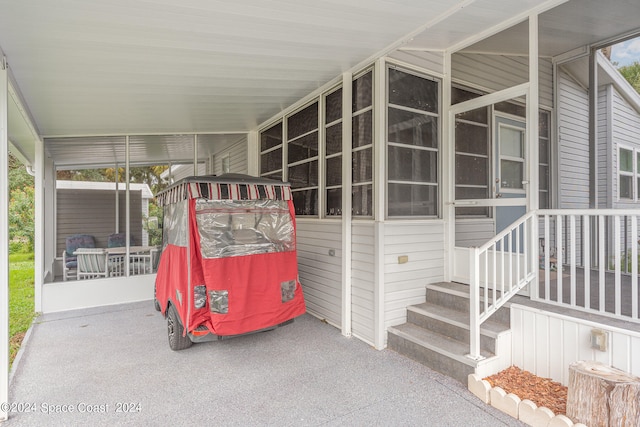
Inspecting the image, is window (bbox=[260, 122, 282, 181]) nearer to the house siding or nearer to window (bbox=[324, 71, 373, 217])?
window (bbox=[324, 71, 373, 217])

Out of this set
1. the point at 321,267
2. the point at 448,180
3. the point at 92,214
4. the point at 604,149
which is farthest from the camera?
the point at 92,214

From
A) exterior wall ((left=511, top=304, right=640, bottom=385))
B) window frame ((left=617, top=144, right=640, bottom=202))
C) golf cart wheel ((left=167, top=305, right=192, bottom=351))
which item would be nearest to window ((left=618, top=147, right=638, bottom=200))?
window frame ((left=617, top=144, right=640, bottom=202))

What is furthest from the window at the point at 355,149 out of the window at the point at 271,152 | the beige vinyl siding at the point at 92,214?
the beige vinyl siding at the point at 92,214

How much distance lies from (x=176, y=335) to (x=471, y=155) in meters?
3.74

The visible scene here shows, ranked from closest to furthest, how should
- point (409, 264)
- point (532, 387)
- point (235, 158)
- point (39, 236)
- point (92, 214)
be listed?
point (532, 387) → point (409, 264) → point (39, 236) → point (92, 214) → point (235, 158)

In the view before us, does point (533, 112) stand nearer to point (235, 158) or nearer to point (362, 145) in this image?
point (362, 145)

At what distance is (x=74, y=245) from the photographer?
5750mm

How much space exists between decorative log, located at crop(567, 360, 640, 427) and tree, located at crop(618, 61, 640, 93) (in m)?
3.38

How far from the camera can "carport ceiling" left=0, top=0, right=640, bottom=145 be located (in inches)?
101

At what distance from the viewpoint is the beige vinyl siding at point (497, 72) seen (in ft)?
11.1

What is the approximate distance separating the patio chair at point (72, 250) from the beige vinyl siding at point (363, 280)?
15.3ft

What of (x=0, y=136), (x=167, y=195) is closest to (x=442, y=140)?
(x=167, y=195)

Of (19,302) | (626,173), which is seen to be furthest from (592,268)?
(19,302)

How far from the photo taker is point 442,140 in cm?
403
